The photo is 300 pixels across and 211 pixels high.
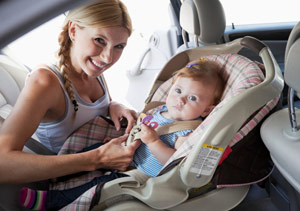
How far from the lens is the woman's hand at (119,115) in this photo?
5.48 feet

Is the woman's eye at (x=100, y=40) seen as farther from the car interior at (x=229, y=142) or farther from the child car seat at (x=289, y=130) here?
the child car seat at (x=289, y=130)

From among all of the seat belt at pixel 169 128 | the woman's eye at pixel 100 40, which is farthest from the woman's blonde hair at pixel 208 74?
the woman's eye at pixel 100 40

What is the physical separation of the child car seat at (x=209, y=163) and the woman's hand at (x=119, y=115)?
44 cm

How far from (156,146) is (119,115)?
376 mm

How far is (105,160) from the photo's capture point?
1.32 m

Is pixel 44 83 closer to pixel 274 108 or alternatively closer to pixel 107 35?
pixel 107 35

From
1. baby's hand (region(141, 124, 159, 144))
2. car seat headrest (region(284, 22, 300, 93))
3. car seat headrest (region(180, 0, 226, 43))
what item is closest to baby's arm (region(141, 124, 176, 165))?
baby's hand (region(141, 124, 159, 144))

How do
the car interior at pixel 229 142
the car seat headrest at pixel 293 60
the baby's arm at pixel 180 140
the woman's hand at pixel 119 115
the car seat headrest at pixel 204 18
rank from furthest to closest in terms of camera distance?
the car seat headrest at pixel 204 18
the woman's hand at pixel 119 115
the baby's arm at pixel 180 140
the car interior at pixel 229 142
the car seat headrest at pixel 293 60

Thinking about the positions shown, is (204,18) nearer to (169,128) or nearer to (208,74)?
(208,74)

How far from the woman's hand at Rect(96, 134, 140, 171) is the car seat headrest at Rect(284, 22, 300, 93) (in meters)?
0.71

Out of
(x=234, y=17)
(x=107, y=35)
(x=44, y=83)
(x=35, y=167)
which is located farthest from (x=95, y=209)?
(x=234, y=17)

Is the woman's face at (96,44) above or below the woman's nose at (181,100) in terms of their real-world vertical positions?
above

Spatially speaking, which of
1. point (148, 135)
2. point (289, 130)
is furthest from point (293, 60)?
point (148, 135)

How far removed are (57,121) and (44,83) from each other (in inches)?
9.2
